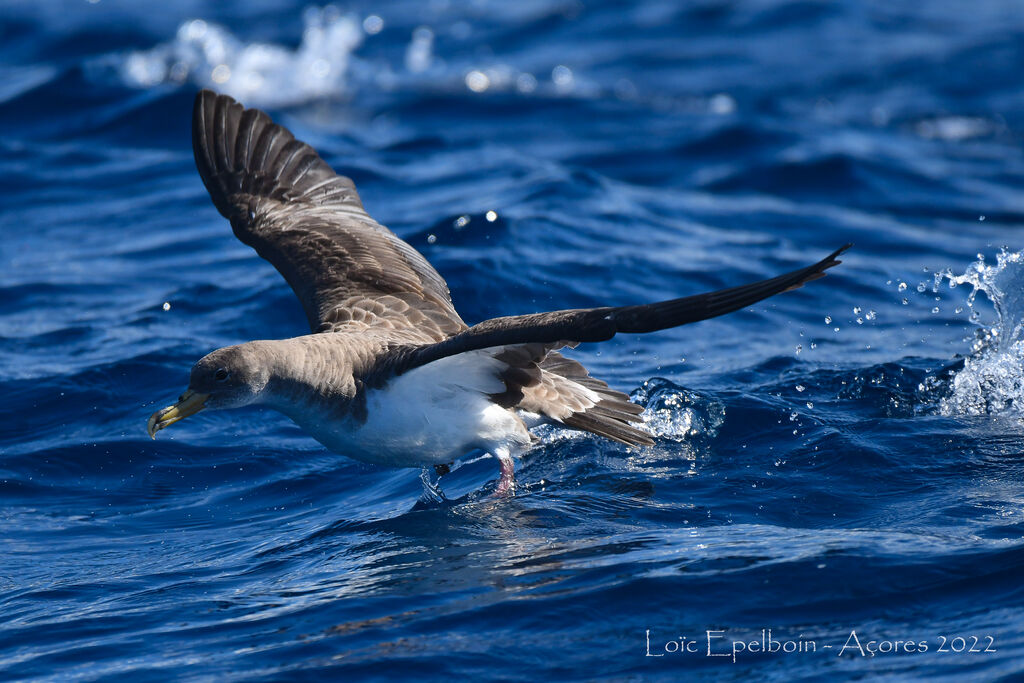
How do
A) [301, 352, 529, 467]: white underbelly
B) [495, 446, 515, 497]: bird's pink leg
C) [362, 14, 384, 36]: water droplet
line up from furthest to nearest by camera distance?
[362, 14, 384, 36]: water droplet
[495, 446, 515, 497]: bird's pink leg
[301, 352, 529, 467]: white underbelly

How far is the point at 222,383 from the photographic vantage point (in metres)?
6.78

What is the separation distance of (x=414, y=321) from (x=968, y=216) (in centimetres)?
1015

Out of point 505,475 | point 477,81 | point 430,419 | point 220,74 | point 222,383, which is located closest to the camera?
point 222,383

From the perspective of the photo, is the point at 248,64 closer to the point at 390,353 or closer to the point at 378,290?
the point at 378,290

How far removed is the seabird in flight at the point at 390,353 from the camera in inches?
241

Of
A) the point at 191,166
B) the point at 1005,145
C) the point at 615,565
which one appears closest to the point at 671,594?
the point at 615,565

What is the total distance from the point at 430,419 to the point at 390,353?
0.45 metres

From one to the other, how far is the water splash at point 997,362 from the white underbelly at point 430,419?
3239 millimetres

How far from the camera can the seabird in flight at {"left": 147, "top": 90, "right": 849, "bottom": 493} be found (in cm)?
613

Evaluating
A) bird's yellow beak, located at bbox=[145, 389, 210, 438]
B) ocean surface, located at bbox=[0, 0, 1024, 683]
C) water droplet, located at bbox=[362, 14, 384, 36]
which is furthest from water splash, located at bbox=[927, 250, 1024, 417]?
water droplet, located at bbox=[362, 14, 384, 36]

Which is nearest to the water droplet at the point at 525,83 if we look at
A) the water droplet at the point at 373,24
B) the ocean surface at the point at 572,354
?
the ocean surface at the point at 572,354

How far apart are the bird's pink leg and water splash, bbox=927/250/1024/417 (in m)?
3.01

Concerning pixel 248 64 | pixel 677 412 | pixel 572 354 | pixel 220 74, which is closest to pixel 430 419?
pixel 677 412

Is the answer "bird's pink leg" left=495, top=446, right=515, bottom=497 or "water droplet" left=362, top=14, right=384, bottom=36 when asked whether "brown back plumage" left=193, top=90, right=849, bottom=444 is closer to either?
"bird's pink leg" left=495, top=446, right=515, bottom=497
